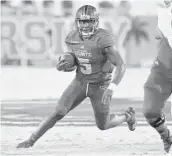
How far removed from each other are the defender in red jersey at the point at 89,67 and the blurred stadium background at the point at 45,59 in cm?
88

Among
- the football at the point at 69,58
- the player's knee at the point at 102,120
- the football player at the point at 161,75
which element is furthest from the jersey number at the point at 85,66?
the football player at the point at 161,75

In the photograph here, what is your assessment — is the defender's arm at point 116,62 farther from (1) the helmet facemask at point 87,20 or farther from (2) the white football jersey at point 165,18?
(2) the white football jersey at point 165,18

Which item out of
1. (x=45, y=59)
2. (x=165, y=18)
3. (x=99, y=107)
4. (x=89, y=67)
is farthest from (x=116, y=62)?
(x=45, y=59)

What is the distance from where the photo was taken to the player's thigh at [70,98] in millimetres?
7840

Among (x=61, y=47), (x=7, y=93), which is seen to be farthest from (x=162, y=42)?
(x=61, y=47)

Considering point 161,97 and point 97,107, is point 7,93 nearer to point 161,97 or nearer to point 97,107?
point 97,107

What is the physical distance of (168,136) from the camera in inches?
296

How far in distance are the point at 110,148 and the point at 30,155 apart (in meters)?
1.16

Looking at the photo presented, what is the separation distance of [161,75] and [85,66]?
121cm

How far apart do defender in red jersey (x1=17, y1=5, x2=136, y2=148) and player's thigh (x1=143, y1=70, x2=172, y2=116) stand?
1.81 feet

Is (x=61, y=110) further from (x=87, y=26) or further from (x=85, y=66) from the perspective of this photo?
(x=87, y=26)

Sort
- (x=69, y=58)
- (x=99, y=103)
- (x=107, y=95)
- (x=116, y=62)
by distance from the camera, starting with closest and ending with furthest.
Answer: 1. (x=107, y=95)
2. (x=116, y=62)
3. (x=69, y=58)
4. (x=99, y=103)

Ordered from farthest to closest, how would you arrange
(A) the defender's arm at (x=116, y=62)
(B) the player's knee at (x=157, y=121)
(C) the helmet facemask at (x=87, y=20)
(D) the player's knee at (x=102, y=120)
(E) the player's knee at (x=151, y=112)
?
(D) the player's knee at (x=102, y=120) → (C) the helmet facemask at (x=87, y=20) → (A) the defender's arm at (x=116, y=62) → (B) the player's knee at (x=157, y=121) → (E) the player's knee at (x=151, y=112)

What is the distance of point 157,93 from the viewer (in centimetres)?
721
